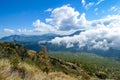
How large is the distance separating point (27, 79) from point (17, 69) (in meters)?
1.11

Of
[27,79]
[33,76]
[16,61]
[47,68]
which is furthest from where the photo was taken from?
Result: [47,68]

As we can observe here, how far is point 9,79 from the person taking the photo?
235 inches

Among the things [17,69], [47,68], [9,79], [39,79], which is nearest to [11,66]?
[17,69]

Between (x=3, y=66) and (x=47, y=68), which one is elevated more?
(x=3, y=66)

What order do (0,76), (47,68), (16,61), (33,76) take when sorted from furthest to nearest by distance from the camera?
(47,68) → (16,61) → (33,76) → (0,76)

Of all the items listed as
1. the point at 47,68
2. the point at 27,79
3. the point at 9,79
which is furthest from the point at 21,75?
the point at 47,68

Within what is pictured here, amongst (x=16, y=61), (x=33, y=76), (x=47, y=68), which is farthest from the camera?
(x=47, y=68)

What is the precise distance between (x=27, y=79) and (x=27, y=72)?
0.91 meters

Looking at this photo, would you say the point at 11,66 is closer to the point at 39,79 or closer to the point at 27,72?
the point at 27,72

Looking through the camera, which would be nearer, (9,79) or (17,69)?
(9,79)

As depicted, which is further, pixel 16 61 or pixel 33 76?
pixel 16 61

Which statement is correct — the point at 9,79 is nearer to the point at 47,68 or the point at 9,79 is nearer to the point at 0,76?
the point at 0,76

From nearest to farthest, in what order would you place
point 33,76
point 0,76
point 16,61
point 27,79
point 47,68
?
point 0,76
point 27,79
point 33,76
point 16,61
point 47,68

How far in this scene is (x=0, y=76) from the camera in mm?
5820
